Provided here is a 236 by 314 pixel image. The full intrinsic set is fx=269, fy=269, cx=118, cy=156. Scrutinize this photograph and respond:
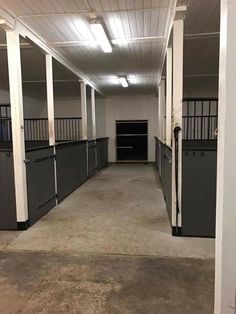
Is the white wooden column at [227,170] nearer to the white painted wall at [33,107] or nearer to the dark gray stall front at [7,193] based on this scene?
the dark gray stall front at [7,193]

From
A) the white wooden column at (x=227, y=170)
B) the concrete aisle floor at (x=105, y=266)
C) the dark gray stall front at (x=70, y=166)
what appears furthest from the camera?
the dark gray stall front at (x=70, y=166)

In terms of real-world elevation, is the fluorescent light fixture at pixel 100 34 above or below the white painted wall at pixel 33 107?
above

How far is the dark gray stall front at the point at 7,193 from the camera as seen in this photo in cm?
356

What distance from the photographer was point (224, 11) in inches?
45.9

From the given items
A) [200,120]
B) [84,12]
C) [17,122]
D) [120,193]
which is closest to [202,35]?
[84,12]

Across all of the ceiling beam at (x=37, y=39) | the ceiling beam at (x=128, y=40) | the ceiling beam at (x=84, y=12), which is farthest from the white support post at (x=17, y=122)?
the ceiling beam at (x=128, y=40)

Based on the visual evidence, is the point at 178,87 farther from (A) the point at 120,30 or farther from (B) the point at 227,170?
(B) the point at 227,170

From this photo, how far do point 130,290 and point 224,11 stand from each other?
2.04 meters

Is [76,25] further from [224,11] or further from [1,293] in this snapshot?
[1,293]

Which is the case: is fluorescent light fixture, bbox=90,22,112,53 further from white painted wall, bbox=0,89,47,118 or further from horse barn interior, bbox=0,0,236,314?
white painted wall, bbox=0,89,47,118

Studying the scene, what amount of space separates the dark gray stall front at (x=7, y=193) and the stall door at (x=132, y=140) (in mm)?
7627

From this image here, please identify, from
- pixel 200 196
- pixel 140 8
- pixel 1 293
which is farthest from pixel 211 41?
pixel 1 293

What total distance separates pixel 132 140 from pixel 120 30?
23.5ft

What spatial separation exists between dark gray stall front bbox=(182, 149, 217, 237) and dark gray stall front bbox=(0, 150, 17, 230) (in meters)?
2.23
